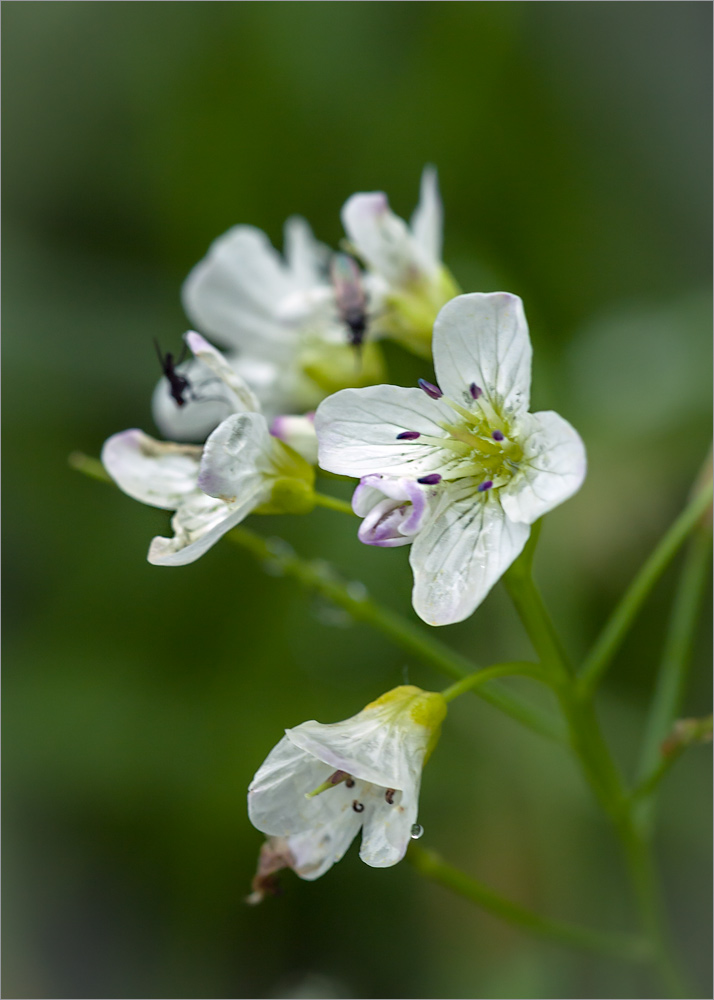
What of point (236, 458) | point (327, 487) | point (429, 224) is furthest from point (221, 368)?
point (327, 487)

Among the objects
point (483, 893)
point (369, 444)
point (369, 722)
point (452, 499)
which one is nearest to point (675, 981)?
point (483, 893)

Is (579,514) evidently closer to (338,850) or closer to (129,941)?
(338,850)

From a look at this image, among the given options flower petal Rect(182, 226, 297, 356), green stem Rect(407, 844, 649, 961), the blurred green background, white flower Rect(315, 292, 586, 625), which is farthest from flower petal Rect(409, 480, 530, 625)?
the blurred green background

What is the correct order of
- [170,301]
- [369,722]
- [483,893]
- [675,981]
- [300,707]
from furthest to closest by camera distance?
[170,301], [300,707], [675,981], [483,893], [369,722]

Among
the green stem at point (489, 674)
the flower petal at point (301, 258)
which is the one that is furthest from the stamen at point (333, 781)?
the flower petal at point (301, 258)

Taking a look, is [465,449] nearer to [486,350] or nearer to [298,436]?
[486,350]

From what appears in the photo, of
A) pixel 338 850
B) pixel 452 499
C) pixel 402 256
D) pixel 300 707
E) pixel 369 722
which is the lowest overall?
pixel 300 707

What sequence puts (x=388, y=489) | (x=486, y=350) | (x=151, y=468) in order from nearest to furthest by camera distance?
(x=388, y=489) → (x=486, y=350) → (x=151, y=468)
